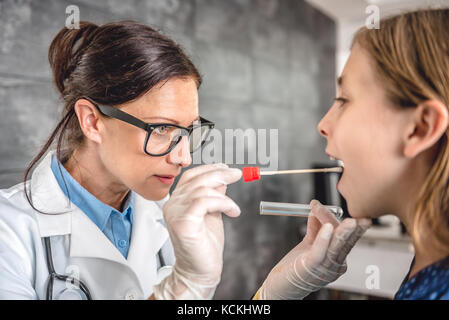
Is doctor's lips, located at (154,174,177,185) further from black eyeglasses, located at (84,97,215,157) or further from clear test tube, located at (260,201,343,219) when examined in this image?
clear test tube, located at (260,201,343,219)

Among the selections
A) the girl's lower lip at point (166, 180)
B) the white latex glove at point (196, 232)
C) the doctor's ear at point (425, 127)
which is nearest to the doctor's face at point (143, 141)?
the girl's lower lip at point (166, 180)

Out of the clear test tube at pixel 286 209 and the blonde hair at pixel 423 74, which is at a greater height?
the blonde hair at pixel 423 74

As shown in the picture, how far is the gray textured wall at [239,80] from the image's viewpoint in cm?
70

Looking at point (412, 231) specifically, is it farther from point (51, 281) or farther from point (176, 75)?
point (51, 281)

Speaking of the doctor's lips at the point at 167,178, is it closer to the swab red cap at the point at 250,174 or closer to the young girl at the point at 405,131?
the swab red cap at the point at 250,174

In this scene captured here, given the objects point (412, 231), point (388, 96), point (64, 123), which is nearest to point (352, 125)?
point (388, 96)

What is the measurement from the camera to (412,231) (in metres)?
0.59

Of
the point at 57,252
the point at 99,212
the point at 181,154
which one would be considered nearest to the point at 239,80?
the point at 181,154

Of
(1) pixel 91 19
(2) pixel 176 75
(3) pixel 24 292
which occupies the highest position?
(1) pixel 91 19

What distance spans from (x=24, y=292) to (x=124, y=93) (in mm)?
403

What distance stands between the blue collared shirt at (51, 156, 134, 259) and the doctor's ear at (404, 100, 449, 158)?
57cm

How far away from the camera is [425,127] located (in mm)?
532

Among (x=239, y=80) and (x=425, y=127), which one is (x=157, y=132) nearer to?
(x=425, y=127)

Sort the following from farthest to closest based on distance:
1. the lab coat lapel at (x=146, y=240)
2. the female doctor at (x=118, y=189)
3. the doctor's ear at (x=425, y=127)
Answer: the lab coat lapel at (x=146, y=240) → the female doctor at (x=118, y=189) → the doctor's ear at (x=425, y=127)
